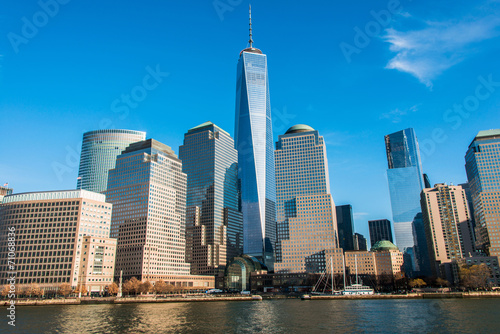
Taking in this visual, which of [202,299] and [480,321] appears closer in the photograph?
[480,321]

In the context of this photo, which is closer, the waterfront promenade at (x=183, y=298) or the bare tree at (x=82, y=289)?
the waterfront promenade at (x=183, y=298)

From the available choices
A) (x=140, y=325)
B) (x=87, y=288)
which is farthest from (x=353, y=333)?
(x=87, y=288)

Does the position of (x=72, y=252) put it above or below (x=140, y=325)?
above

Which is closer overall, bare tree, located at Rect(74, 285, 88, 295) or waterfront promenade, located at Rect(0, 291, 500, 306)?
waterfront promenade, located at Rect(0, 291, 500, 306)

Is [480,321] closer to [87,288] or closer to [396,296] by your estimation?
[396,296]

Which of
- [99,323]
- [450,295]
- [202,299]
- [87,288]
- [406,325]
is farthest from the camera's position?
[87,288]

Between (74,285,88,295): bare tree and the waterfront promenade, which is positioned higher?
(74,285,88,295): bare tree

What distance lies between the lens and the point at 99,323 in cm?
8588

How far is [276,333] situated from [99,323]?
4219 cm

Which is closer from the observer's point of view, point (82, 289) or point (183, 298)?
point (183, 298)

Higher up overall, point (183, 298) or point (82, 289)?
point (82, 289)

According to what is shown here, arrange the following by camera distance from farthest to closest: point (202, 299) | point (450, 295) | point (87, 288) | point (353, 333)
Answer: point (87, 288) → point (202, 299) → point (450, 295) → point (353, 333)

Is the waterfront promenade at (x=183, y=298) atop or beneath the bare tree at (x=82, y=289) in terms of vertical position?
beneath

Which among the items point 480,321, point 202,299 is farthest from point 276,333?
point 202,299
